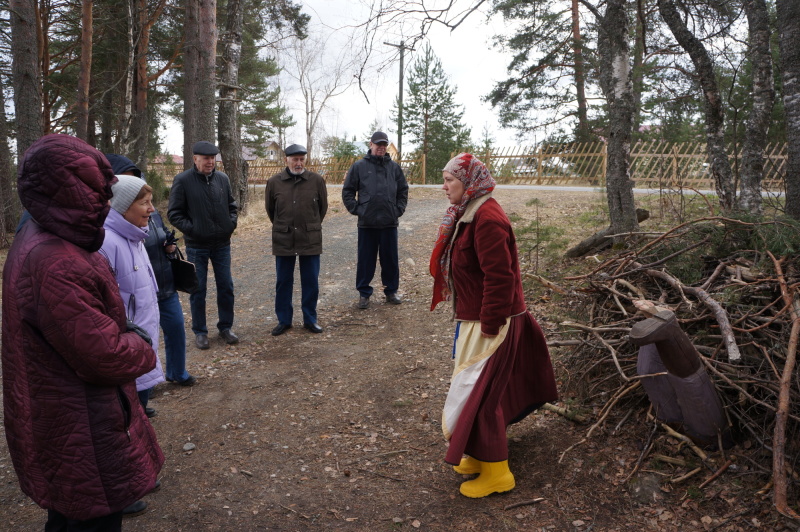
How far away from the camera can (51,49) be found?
15.5 meters

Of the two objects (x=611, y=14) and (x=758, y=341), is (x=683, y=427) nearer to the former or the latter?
(x=758, y=341)

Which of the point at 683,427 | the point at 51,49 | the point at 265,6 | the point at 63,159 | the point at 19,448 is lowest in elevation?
the point at 683,427

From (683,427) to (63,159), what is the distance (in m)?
3.41

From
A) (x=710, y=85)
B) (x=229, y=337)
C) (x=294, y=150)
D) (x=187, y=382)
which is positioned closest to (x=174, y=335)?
(x=187, y=382)

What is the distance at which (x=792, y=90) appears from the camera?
477cm

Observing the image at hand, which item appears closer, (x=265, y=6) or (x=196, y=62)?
(x=196, y=62)

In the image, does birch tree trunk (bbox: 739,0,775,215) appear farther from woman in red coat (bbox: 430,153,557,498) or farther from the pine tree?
the pine tree

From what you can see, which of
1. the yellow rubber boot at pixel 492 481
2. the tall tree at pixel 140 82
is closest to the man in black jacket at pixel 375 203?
the yellow rubber boot at pixel 492 481

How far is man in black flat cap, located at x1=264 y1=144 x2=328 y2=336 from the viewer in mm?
6145

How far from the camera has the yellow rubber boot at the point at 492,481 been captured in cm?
318

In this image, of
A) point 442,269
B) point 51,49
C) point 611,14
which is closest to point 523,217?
point 611,14

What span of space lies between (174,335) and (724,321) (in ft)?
13.3

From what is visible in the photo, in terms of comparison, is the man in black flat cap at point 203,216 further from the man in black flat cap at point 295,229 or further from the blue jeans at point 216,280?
the man in black flat cap at point 295,229

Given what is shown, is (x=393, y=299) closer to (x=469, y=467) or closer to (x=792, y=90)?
(x=469, y=467)
